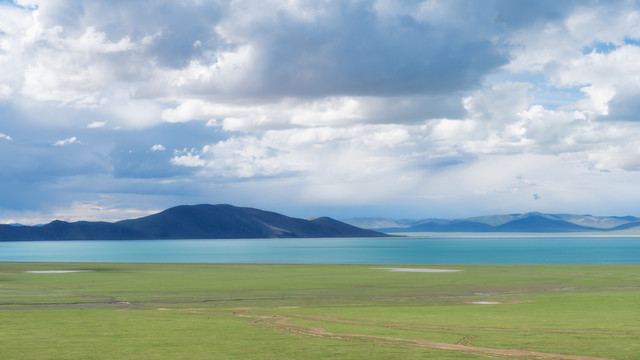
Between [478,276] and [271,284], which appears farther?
[478,276]

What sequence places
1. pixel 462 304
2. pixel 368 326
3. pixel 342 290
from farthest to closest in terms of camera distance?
1. pixel 342 290
2. pixel 462 304
3. pixel 368 326

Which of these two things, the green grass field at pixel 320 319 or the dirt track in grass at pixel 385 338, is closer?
the dirt track in grass at pixel 385 338

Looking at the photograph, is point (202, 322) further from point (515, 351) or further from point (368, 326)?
point (515, 351)

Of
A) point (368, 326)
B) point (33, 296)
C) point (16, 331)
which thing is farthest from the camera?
point (33, 296)

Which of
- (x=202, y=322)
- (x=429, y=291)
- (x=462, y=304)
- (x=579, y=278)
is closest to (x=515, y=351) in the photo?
(x=202, y=322)

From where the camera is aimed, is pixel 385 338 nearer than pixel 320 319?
Yes

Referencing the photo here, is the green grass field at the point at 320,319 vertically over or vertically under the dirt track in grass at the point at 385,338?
over

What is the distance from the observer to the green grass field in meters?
35.0

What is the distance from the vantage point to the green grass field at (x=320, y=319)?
35031 mm

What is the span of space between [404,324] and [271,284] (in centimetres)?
4479

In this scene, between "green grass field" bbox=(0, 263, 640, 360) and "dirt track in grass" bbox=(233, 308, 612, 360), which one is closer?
"dirt track in grass" bbox=(233, 308, 612, 360)

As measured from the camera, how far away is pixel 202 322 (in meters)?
48.3

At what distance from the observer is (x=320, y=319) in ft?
168

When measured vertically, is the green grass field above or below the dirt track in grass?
above
